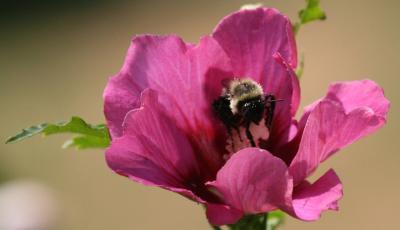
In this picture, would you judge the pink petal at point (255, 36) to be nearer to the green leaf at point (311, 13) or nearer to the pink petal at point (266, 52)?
the pink petal at point (266, 52)

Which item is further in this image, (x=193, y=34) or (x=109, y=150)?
(x=193, y=34)

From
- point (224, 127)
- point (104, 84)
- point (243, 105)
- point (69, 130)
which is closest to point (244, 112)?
point (243, 105)

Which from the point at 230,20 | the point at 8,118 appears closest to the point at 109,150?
the point at 230,20

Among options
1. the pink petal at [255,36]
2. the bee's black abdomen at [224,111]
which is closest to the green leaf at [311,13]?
the pink petal at [255,36]

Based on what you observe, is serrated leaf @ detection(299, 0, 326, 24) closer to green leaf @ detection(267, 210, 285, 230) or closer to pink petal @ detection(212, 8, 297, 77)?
pink petal @ detection(212, 8, 297, 77)

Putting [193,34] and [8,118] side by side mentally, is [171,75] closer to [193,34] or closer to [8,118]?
[8,118]
